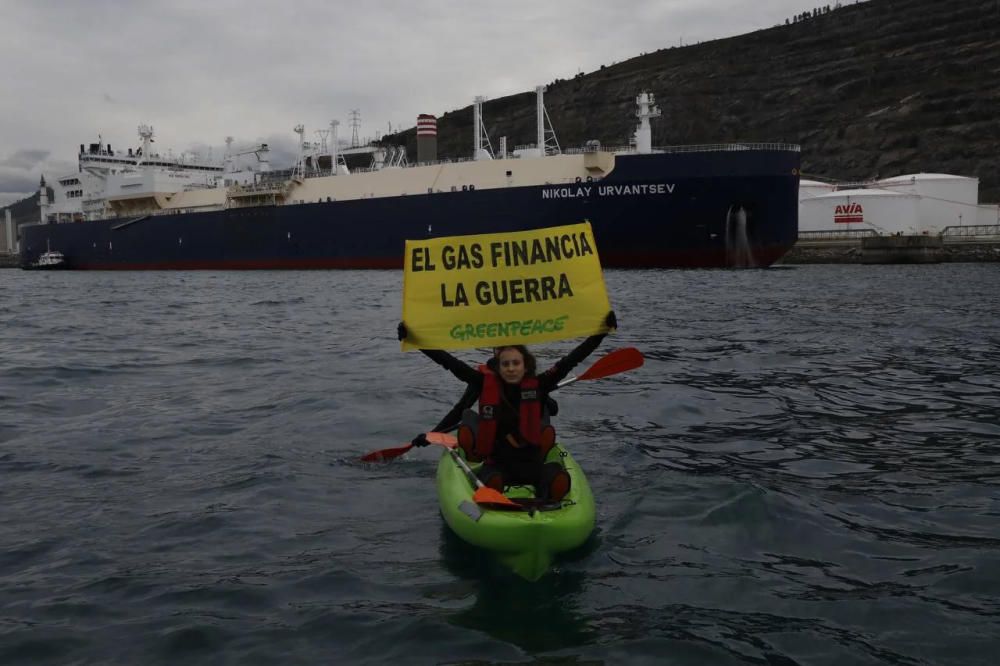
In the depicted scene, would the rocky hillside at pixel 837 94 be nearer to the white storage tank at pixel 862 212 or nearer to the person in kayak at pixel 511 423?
the white storage tank at pixel 862 212

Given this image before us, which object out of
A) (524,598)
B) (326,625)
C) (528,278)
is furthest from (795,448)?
(326,625)

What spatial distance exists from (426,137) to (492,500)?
4961cm

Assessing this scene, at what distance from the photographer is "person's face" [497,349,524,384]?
6426 millimetres

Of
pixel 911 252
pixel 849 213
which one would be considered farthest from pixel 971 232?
pixel 911 252

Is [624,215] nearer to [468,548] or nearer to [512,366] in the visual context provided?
[512,366]

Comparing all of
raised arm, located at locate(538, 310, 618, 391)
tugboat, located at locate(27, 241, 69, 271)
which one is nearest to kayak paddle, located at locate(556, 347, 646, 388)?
raised arm, located at locate(538, 310, 618, 391)

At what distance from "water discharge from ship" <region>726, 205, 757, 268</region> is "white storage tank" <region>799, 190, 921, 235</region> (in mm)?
16138

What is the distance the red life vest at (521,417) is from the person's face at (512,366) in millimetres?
90

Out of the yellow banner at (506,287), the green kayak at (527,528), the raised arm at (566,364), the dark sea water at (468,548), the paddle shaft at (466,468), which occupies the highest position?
the yellow banner at (506,287)

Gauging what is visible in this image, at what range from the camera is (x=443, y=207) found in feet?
144

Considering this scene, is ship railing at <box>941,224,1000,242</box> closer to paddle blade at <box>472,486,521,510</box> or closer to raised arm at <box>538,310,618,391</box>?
raised arm at <box>538,310,618,391</box>

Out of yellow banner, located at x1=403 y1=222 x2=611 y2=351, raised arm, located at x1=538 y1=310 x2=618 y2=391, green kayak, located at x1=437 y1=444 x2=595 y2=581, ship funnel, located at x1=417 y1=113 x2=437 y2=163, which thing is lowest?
green kayak, located at x1=437 y1=444 x2=595 y2=581

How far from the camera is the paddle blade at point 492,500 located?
5.57 metres

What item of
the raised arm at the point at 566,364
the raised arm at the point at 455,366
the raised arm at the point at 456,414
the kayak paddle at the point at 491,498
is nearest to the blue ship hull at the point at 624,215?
the raised arm at the point at 456,414
